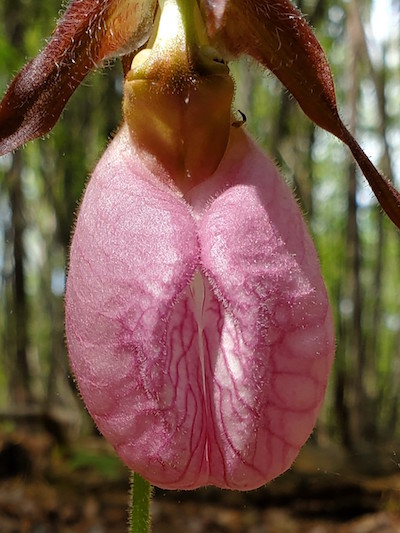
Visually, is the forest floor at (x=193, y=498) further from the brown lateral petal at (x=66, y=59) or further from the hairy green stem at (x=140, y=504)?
the brown lateral petal at (x=66, y=59)

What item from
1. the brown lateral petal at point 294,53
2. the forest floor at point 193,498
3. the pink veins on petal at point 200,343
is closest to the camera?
the pink veins on petal at point 200,343

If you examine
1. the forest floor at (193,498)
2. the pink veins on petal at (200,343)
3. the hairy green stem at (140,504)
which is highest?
the pink veins on petal at (200,343)

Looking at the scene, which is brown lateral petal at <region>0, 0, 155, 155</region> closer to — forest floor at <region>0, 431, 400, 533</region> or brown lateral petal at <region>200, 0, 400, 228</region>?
brown lateral petal at <region>200, 0, 400, 228</region>

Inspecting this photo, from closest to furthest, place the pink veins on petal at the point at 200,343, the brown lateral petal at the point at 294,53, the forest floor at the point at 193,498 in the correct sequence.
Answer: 1. the pink veins on petal at the point at 200,343
2. the brown lateral petal at the point at 294,53
3. the forest floor at the point at 193,498

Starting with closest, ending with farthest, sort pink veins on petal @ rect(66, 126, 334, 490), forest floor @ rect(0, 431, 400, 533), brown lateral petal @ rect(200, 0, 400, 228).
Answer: pink veins on petal @ rect(66, 126, 334, 490) → brown lateral petal @ rect(200, 0, 400, 228) → forest floor @ rect(0, 431, 400, 533)

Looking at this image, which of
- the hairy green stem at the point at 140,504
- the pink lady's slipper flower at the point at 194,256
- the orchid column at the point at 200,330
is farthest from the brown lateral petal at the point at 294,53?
the hairy green stem at the point at 140,504

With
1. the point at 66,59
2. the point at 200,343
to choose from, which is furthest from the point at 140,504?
the point at 66,59

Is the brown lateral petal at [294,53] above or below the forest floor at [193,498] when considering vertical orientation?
above

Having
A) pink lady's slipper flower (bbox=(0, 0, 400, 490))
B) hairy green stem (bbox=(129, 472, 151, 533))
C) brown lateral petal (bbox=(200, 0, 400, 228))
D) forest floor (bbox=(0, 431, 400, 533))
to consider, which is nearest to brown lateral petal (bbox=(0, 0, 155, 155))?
pink lady's slipper flower (bbox=(0, 0, 400, 490))
